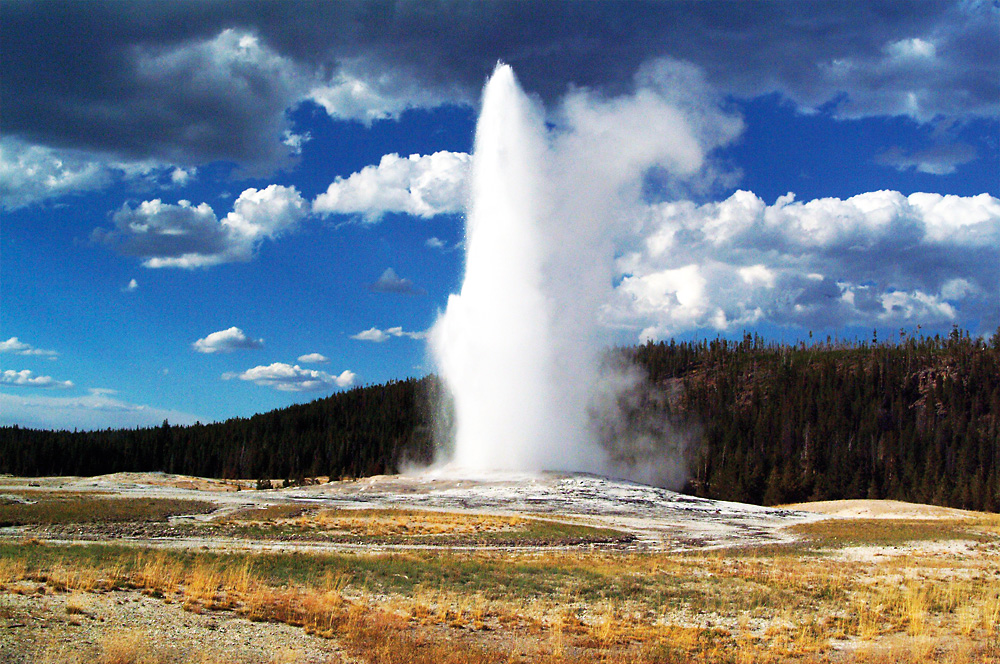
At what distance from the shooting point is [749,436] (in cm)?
10194

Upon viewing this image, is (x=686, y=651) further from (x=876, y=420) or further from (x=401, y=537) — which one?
(x=876, y=420)

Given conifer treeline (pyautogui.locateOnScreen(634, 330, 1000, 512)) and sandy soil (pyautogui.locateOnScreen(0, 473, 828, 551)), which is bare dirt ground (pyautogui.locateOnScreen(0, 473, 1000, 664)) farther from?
conifer treeline (pyautogui.locateOnScreen(634, 330, 1000, 512))

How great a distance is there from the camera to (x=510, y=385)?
60438mm

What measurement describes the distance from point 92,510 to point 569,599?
84.8 feet

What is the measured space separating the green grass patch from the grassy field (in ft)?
27.2

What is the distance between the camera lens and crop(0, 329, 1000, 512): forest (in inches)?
3155

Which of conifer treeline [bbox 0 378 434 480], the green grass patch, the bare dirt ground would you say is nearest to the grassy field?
the bare dirt ground

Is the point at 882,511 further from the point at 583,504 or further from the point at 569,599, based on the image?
the point at 569,599

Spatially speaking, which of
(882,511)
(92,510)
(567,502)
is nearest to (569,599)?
(92,510)

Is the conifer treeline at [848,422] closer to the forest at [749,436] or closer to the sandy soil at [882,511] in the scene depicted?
the forest at [749,436]


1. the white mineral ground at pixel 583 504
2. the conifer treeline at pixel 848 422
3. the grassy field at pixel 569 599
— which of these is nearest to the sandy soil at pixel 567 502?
the white mineral ground at pixel 583 504

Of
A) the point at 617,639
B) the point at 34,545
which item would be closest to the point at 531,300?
the point at 34,545

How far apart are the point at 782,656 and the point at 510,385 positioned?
158 feet

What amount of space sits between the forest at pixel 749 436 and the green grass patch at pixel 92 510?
54578 millimetres
